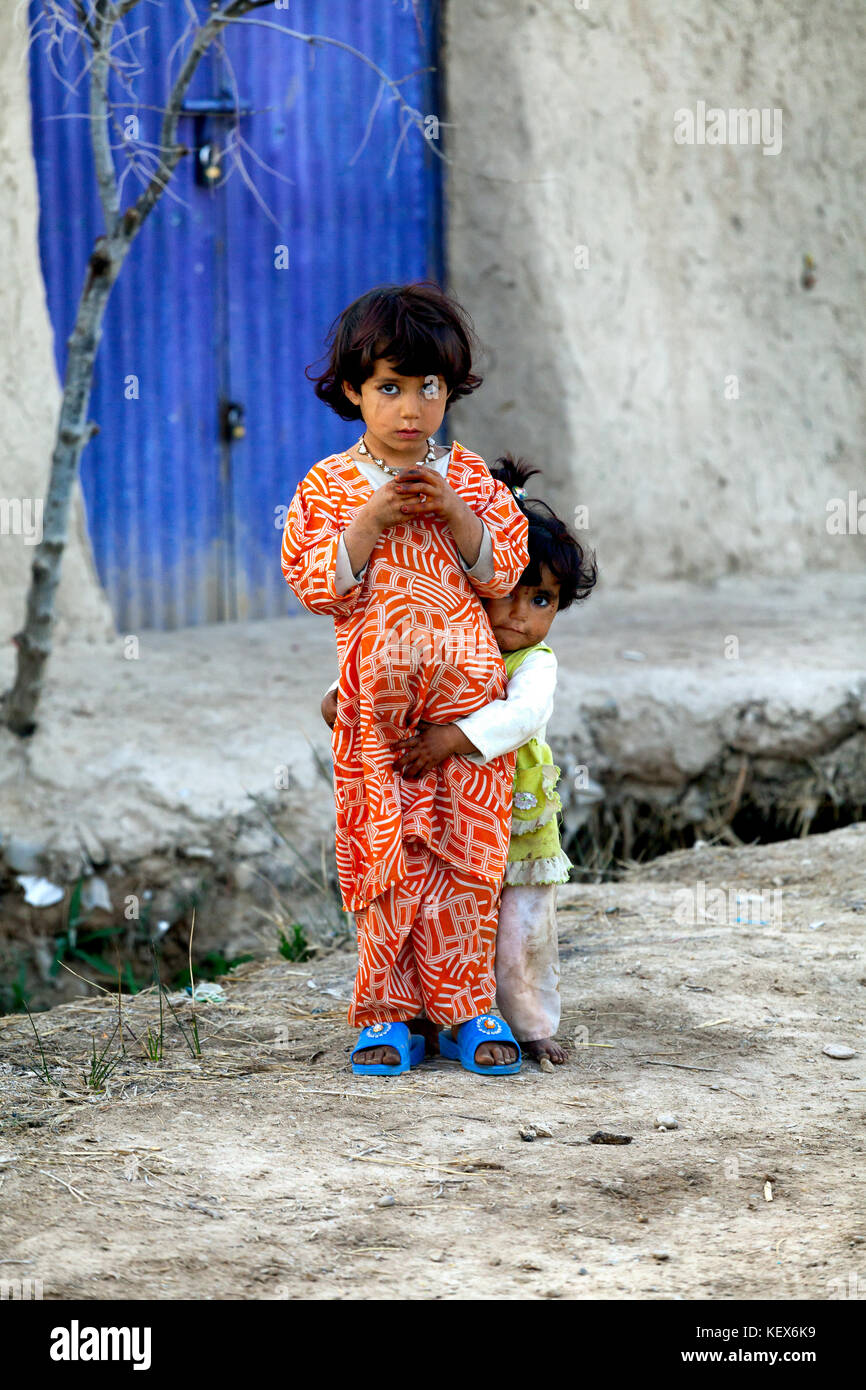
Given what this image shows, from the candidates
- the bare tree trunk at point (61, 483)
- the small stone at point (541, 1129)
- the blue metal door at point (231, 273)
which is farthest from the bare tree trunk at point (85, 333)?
the small stone at point (541, 1129)

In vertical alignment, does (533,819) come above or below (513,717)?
below

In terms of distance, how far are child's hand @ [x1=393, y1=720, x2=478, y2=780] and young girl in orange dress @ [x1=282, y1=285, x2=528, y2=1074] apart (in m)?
0.02

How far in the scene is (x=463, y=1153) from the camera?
2418mm

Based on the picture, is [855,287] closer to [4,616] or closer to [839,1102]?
[4,616]

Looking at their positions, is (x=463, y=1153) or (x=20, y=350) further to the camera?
(x=20, y=350)

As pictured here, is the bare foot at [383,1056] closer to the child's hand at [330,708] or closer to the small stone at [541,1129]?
the small stone at [541,1129]

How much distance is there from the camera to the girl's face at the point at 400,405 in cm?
252

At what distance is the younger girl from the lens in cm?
277

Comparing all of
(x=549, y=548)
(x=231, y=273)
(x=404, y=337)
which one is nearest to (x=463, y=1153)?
(x=549, y=548)

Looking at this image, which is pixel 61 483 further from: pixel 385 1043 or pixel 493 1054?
pixel 493 1054

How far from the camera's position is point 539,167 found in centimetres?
666

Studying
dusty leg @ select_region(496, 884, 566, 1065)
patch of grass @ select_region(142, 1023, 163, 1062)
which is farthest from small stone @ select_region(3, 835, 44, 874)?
dusty leg @ select_region(496, 884, 566, 1065)

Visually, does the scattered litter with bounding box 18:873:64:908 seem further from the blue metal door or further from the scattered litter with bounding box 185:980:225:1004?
the blue metal door

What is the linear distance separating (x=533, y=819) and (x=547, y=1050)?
1.55 ft
